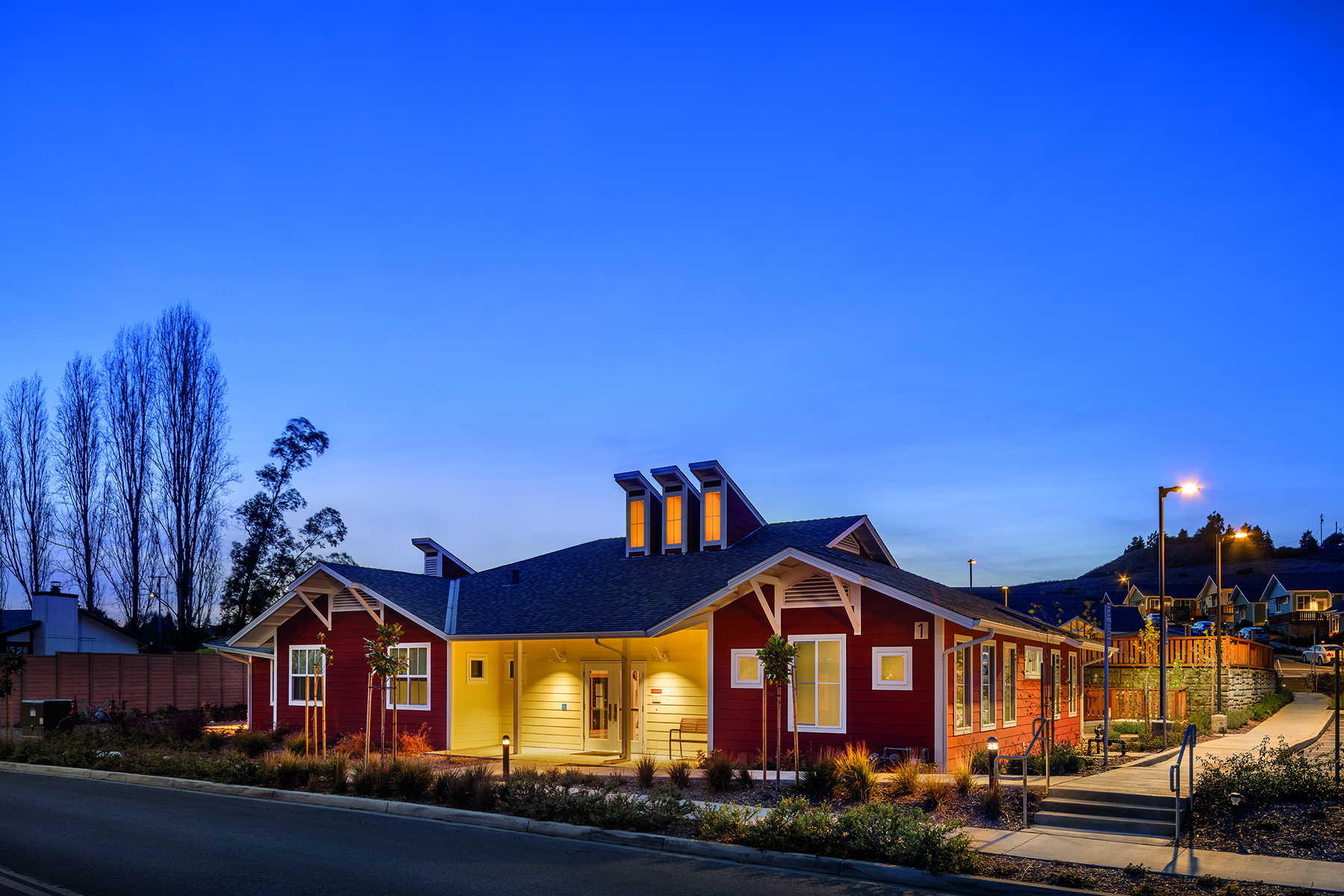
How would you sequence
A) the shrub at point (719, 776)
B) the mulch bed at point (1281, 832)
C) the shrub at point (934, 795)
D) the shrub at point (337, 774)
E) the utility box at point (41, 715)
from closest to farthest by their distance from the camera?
the mulch bed at point (1281, 832) < the shrub at point (934, 795) < the shrub at point (719, 776) < the shrub at point (337, 774) < the utility box at point (41, 715)

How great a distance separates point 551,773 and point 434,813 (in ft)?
7.88

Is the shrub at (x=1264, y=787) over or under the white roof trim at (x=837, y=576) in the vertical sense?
under

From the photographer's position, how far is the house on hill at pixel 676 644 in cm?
1816

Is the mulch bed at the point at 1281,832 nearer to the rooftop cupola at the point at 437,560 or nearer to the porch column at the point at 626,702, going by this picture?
the porch column at the point at 626,702

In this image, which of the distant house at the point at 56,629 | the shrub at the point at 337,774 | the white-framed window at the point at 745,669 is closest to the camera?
the shrub at the point at 337,774

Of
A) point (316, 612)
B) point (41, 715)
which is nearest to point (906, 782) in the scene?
point (316, 612)

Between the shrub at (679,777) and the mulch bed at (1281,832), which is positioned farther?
the shrub at (679,777)

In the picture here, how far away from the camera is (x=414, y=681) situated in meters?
24.1

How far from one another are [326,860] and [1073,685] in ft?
69.6

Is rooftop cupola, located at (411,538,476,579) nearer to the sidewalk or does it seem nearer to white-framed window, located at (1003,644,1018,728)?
white-framed window, located at (1003,644,1018,728)

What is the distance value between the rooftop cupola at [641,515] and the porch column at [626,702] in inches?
256

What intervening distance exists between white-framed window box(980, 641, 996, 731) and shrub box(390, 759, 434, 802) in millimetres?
10435

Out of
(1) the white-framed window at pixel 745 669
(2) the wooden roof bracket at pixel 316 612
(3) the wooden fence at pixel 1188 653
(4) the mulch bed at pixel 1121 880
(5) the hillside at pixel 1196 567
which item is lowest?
(5) the hillside at pixel 1196 567

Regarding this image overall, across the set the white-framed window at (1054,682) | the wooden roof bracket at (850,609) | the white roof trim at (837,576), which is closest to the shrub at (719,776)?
the white roof trim at (837,576)
